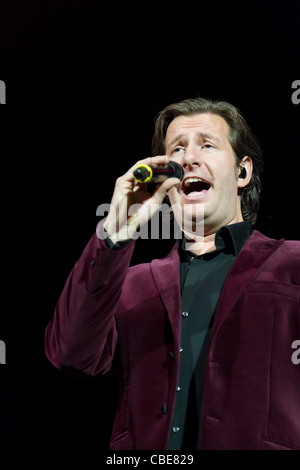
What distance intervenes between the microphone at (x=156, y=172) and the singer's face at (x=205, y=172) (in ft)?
0.81

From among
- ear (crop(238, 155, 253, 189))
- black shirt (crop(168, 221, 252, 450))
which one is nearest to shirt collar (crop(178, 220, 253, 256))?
black shirt (crop(168, 221, 252, 450))

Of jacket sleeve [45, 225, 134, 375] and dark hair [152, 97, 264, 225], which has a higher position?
dark hair [152, 97, 264, 225]

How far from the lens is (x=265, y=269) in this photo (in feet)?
4.58

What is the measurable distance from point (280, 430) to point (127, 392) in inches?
17.9

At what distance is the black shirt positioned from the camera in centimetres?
130

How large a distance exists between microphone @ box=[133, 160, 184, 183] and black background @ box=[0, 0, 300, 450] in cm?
86

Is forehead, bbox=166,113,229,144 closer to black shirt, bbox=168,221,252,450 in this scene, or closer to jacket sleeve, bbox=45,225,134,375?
black shirt, bbox=168,221,252,450

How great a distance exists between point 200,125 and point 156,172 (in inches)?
21.3

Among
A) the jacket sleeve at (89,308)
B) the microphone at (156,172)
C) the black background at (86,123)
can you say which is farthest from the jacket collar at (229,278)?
the black background at (86,123)

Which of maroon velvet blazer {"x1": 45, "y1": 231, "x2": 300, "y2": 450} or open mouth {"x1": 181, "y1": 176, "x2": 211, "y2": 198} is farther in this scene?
open mouth {"x1": 181, "y1": 176, "x2": 211, "y2": 198}

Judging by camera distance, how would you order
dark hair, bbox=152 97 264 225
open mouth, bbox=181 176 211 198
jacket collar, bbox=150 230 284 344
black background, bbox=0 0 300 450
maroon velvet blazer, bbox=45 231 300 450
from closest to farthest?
maroon velvet blazer, bbox=45 231 300 450 < jacket collar, bbox=150 230 284 344 < open mouth, bbox=181 176 211 198 < dark hair, bbox=152 97 264 225 < black background, bbox=0 0 300 450

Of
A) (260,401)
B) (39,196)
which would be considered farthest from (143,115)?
(260,401)

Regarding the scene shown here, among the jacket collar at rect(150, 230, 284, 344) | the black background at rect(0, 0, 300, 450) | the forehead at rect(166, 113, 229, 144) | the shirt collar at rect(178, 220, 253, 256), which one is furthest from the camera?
the black background at rect(0, 0, 300, 450)

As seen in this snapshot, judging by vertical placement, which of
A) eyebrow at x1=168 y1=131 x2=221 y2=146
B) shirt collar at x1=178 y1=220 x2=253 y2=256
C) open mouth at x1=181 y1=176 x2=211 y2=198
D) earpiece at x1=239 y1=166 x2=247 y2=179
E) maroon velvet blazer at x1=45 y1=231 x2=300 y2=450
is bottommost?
maroon velvet blazer at x1=45 y1=231 x2=300 y2=450
